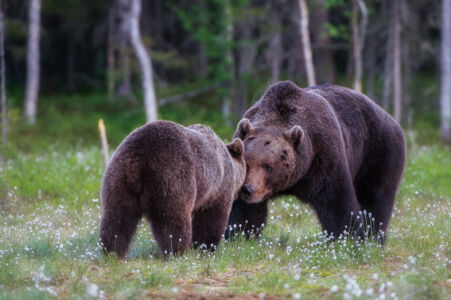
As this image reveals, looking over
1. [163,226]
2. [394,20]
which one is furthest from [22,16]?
[163,226]

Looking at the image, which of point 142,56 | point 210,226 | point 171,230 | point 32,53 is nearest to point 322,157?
point 210,226

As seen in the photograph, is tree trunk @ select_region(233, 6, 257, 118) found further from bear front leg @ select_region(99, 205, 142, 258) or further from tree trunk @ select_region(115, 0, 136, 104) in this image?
bear front leg @ select_region(99, 205, 142, 258)

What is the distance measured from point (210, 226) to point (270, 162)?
0.95 metres

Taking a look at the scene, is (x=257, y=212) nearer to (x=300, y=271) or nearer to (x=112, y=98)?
(x=300, y=271)

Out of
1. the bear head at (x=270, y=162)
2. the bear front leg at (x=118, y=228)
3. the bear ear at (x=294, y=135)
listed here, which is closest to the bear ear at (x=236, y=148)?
the bear head at (x=270, y=162)

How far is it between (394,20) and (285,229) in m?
16.3

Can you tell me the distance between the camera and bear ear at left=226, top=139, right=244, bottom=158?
6.82 metres

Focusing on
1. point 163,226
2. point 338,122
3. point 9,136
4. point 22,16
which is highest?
point 22,16

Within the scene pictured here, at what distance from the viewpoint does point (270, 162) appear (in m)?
6.86

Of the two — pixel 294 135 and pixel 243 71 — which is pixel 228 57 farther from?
pixel 294 135

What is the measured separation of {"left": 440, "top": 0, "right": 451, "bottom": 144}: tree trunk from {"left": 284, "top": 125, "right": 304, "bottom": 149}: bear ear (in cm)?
1600

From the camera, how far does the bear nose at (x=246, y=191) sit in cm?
673

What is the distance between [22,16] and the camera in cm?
3353

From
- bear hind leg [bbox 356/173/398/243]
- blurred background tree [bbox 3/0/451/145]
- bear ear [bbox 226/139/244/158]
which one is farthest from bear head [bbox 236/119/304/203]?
blurred background tree [bbox 3/0/451/145]
